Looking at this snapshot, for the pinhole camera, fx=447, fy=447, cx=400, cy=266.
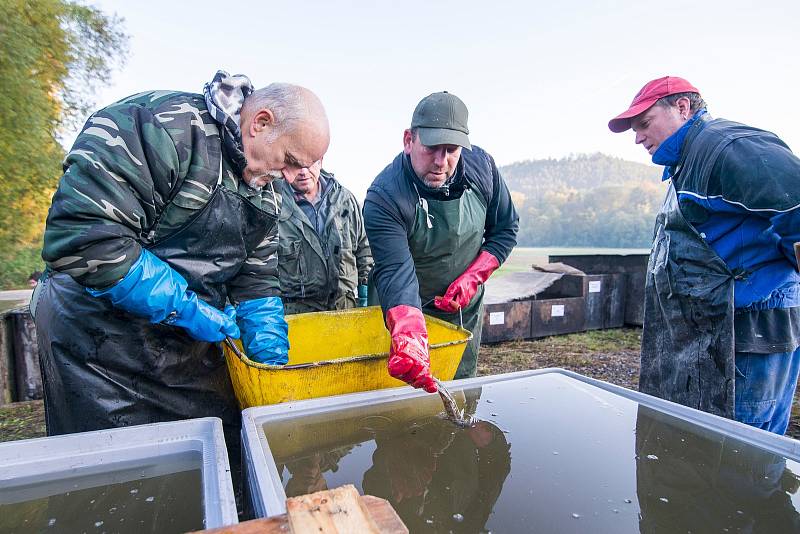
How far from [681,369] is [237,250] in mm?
1936

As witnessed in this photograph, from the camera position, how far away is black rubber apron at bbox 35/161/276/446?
1.44 meters

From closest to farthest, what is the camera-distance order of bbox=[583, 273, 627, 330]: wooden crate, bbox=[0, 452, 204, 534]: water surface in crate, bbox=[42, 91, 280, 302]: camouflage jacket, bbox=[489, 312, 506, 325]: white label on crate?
bbox=[0, 452, 204, 534]: water surface in crate → bbox=[42, 91, 280, 302]: camouflage jacket → bbox=[489, 312, 506, 325]: white label on crate → bbox=[583, 273, 627, 330]: wooden crate

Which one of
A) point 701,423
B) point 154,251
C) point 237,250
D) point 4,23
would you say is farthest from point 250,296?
point 4,23

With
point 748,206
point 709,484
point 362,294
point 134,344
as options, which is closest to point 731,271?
point 748,206

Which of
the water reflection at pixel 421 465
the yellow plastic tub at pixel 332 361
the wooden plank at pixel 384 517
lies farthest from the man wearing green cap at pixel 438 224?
the wooden plank at pixel 384 517

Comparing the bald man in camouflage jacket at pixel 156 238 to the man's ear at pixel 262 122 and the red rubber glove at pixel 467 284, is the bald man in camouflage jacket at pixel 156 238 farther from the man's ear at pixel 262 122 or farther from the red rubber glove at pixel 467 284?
the red rubber glove at pixel 467 284

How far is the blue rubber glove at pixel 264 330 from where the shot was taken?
5.49ft

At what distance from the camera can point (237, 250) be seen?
163cm

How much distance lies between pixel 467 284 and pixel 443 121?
811 millimetres

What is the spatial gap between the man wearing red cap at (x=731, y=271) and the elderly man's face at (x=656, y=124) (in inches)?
1.5

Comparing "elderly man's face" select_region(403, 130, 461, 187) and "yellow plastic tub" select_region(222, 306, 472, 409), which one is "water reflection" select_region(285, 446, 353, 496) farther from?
"elderly man's face" select_region(403, 130, 461, 187)

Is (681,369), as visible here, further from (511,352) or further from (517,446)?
(511,352)

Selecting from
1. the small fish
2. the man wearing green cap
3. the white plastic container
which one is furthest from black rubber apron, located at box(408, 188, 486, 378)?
the white plastic container

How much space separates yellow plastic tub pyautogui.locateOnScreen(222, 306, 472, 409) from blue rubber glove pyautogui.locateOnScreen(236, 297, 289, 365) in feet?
0.29
